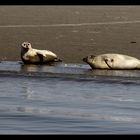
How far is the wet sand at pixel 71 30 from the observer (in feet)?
57.7

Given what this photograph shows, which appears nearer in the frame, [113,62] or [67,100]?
[67,100]

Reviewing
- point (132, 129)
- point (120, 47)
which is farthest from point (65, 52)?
point (132, 129)

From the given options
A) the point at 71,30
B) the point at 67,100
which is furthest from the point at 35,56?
the point at 71,30

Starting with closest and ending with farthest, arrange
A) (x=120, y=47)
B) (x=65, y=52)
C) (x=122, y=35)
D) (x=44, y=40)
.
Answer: (x=65, y=52)
(x=120, y=47)
(x=44, y=40)
(x=122, y=35)

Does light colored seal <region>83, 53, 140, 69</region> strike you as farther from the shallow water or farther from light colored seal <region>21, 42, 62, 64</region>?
light colored seal <region>21, 42, 62, 64</region>

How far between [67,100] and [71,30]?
11436 millimetres

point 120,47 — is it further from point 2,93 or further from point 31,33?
point 2,93

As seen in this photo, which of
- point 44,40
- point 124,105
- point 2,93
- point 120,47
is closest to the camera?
point 124,105

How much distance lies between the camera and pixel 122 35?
2100 cm

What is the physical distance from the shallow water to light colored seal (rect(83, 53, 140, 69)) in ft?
0.52

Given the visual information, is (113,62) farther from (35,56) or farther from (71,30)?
(71,30)

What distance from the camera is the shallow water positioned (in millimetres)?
8273

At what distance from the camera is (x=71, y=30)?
2208 cm

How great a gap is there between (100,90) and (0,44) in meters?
7.15
